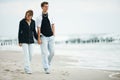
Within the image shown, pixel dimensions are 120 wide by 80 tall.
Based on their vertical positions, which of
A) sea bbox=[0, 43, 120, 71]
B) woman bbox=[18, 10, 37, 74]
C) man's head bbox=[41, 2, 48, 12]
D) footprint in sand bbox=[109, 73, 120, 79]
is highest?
man's head bbox=[41, 2, 48, 12]

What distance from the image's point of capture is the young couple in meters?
7.22

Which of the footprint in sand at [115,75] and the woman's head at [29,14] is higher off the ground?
the woman's head at [29,14]

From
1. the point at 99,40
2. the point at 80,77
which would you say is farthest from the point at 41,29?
the point at 99,40

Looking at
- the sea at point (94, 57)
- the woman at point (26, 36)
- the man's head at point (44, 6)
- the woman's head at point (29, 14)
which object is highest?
the man's head at point (44, 6)

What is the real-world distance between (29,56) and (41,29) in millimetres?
599

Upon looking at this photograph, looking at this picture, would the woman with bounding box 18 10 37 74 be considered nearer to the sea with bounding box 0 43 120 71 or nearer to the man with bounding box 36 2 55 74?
the man with bounding box 36 2 55 74

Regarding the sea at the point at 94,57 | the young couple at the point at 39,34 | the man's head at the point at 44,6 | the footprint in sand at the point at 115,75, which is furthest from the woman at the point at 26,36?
the sea at the point at 94,57

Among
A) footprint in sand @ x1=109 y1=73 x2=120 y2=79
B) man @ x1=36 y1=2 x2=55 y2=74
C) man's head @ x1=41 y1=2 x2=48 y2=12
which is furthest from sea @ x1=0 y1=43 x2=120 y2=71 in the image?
man's head @ x1=41 y1=2 x2=48 y2=12

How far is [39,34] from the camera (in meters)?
7.20

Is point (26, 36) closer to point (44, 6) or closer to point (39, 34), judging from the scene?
point (39, 34)

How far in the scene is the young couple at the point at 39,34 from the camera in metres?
7.22

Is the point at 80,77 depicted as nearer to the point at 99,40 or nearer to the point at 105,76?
the point at 105,76

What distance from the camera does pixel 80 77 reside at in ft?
22.7

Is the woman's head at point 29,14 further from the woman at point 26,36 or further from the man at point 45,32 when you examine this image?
the man at point 45,32
